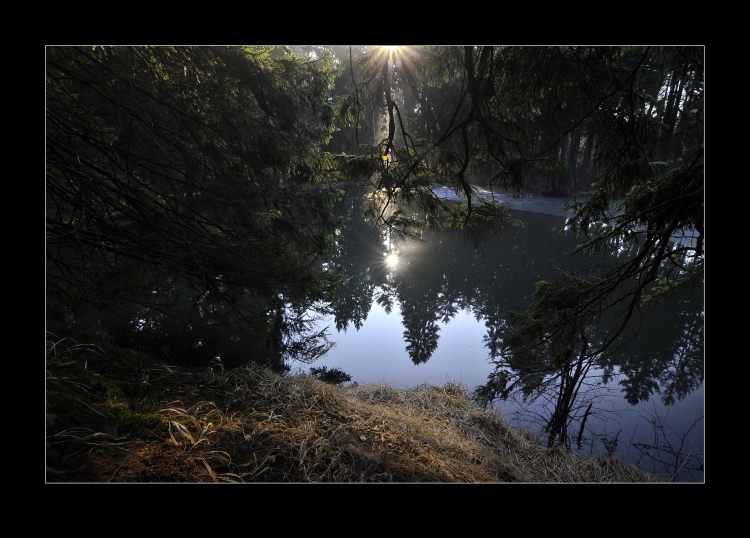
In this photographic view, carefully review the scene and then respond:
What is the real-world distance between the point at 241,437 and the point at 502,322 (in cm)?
511

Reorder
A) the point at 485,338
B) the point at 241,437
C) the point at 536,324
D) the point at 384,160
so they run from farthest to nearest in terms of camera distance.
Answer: the point at 485,338
the point at 384,160
the point at 536,324
the point at 241,437

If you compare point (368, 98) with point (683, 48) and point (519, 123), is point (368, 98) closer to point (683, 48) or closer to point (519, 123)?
point (519, 123)

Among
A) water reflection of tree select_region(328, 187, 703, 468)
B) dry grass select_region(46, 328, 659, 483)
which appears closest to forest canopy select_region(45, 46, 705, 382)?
water reflection of tree select_region(328, 187, 703, 468)

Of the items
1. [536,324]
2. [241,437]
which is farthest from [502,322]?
[241,437]

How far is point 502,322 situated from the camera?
A: 593cm

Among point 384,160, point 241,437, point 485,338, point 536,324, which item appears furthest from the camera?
point 485,338

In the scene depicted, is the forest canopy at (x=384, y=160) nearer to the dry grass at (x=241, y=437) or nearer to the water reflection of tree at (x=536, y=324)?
the water reflection of tree at (x=536, y=324)

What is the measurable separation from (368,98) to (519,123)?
1.22 meters

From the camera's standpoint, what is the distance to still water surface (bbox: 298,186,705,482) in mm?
3279

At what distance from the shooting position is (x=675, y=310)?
4.64 metres

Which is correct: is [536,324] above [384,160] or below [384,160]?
below

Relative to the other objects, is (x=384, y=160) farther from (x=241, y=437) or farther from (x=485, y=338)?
(x=485, y=338)

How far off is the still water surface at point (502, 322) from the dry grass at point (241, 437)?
27.8 inches

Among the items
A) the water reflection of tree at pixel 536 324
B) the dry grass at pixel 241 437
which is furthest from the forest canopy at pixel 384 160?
the dry grass at pixel 241 437
